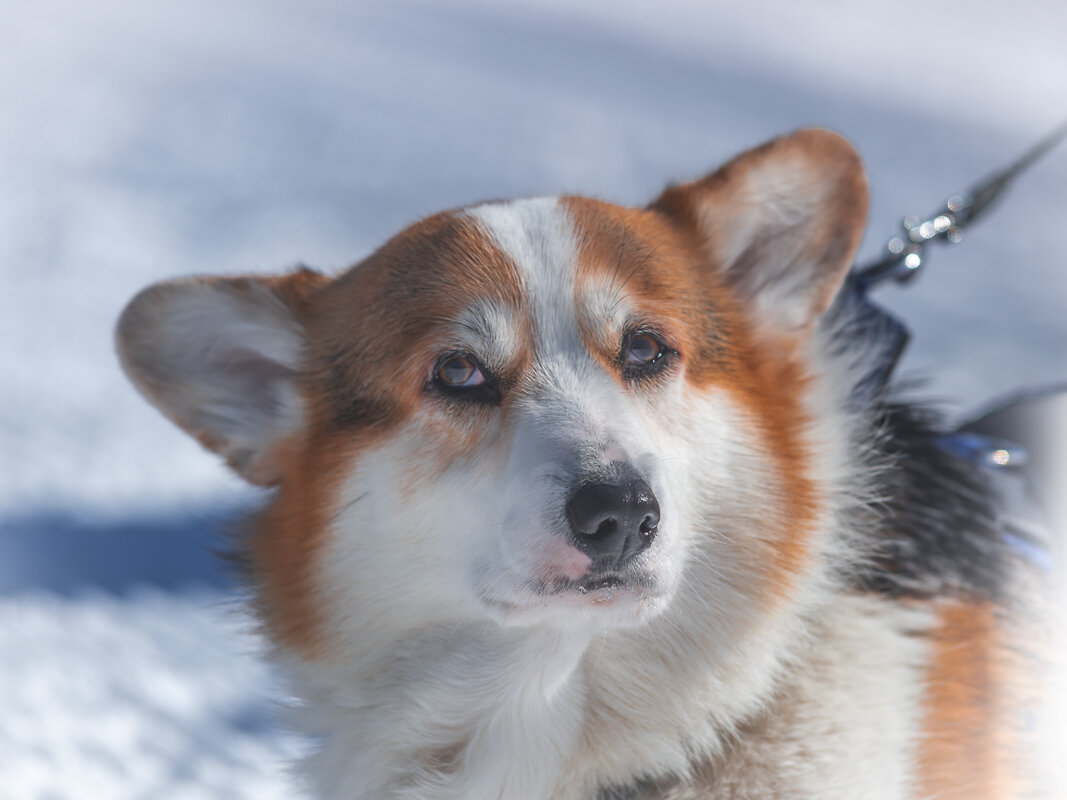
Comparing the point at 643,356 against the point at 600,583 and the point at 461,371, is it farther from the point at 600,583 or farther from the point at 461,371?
the point at 600,583

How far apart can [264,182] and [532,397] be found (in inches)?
176

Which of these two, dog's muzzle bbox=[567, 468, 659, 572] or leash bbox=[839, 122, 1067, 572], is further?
leash bbox=[839, 122, 1067, 572]

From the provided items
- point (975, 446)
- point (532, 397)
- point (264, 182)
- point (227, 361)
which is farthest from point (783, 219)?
point (264, 182)

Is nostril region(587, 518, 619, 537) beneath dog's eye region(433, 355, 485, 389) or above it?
beneath

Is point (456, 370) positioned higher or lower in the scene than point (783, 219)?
lower

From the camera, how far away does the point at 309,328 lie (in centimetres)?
213

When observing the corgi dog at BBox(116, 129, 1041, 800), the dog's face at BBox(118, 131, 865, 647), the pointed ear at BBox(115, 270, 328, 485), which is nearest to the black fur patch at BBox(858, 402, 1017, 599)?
the corgi dog at BBox(116, 129, 1041, 800)

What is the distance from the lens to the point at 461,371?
1.82 m

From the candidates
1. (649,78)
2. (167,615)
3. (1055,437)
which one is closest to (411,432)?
(1055,437)

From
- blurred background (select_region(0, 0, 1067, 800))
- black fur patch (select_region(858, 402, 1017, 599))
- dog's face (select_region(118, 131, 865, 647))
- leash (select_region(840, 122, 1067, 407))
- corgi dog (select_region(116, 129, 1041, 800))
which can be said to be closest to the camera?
dog's face (select_region(118, 131, 865, 647))

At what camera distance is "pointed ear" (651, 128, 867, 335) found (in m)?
2.02

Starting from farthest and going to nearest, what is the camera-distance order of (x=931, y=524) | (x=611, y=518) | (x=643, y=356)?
(x=931, y=524), (x=643, y=356), (x=611, y=518)

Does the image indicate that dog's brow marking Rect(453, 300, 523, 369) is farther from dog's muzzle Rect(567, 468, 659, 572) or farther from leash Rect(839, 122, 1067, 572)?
leash Rect(839, 122, 1067, 572)

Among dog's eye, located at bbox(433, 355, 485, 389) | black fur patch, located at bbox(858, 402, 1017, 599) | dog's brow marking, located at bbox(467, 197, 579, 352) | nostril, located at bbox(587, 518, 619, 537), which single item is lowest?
black fur patch, located at bbox(858, 402, 1017, 599)
